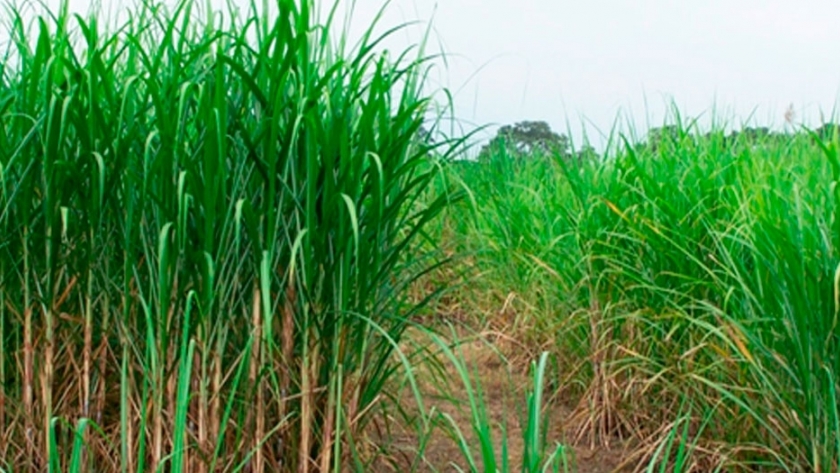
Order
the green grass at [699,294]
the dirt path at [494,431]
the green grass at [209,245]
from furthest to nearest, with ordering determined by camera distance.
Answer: the dirt path at [494,431] → the green grass at [699,294] → the green grass at [209,245]

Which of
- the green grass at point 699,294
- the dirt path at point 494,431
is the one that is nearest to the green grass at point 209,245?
the green grass at point 699,294

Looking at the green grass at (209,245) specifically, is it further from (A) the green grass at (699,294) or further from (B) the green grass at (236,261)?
(A) the green grass at (699,294)

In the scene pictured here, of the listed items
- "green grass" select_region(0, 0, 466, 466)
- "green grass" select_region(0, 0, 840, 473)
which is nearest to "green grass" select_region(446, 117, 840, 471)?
"green grass" select_region(0, 0, 840, 473)

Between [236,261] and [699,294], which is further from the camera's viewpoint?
[699,294]

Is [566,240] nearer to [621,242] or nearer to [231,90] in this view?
[621,242]

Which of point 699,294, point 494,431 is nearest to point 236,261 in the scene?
point 699,294

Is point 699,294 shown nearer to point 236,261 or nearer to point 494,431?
point 494,431

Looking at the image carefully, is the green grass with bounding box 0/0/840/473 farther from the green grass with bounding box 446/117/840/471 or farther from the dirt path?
the dirt path

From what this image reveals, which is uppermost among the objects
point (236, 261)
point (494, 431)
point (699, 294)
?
point (236, 261)

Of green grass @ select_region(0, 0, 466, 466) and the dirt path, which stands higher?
green grass @ select_region(0, 0, 466, 466)

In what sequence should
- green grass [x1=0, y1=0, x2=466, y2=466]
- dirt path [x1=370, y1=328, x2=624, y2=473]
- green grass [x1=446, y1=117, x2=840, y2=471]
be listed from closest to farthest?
green grass [x1=0, y1=0, x2=466, y2=466], green grass [x1=446, y1=117, x2=840, y2=471], dirt path [x1=370, y1=328, x2=624, y2=473]

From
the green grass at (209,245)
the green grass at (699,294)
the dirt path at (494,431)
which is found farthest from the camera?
the dirt path at (494,431)

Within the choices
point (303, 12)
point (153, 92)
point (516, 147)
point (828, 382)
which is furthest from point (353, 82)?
point (516, 147)

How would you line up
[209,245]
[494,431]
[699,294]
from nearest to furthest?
[209,245] < [699,294] < [494,431]
